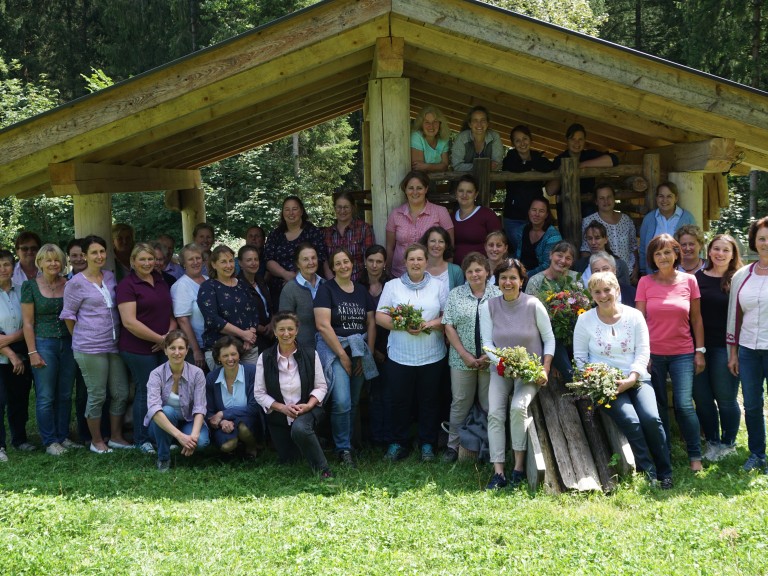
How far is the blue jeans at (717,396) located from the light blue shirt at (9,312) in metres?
6.18

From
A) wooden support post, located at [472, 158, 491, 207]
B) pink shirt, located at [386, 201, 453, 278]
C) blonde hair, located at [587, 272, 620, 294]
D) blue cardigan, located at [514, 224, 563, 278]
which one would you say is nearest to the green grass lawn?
blonde hair, located at [587, 272, 620, 294]

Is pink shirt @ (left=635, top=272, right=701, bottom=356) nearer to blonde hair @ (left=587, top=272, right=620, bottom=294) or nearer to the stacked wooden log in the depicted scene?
blonde hair @ (left=587, top=272, right=620, bottom=294)

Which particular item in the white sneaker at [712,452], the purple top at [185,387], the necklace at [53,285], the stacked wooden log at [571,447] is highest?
the necklace at [53,285]

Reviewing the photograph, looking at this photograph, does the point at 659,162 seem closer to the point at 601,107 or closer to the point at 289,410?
the point at 601,107

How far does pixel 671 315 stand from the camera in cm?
647

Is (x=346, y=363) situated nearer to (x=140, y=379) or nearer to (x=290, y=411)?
(x=290, y=411)

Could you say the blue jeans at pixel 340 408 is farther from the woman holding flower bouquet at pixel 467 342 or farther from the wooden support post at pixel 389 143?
the wooden support post at pixel 389 143

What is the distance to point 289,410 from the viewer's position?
6613 mm

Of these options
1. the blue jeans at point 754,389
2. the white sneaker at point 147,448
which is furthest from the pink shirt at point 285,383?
the blue jeans at point 754,389

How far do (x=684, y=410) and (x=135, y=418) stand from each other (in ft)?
16.2

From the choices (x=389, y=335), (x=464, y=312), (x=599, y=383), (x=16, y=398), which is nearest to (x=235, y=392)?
(x=389, y=335)

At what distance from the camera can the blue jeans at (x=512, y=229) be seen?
847cm

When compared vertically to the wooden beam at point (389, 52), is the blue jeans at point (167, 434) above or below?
below

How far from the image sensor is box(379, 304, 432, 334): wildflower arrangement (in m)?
6.80
